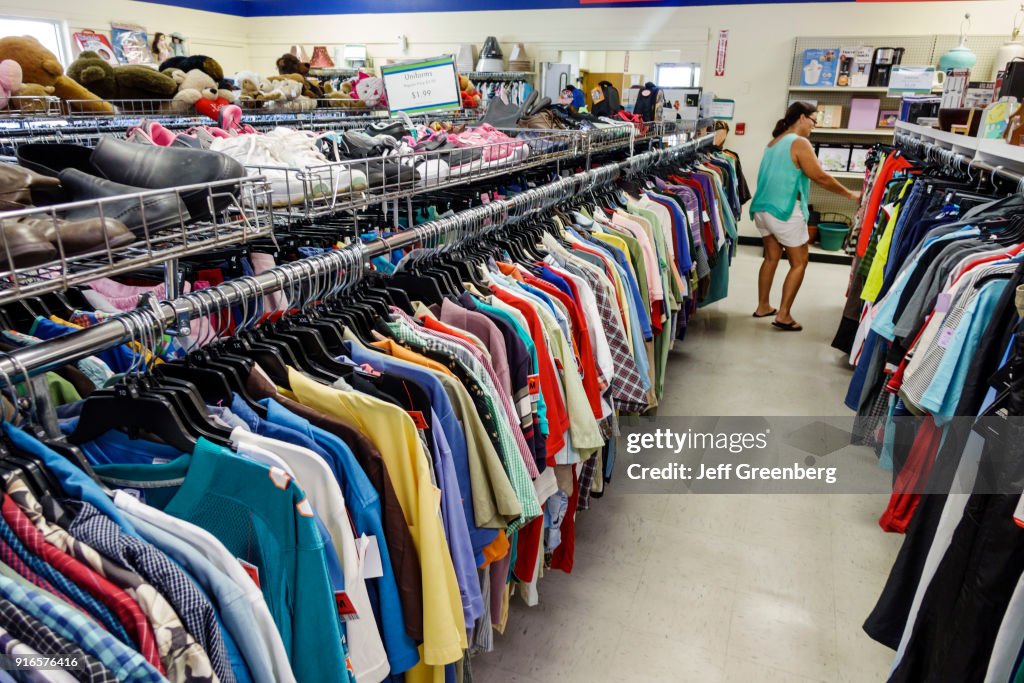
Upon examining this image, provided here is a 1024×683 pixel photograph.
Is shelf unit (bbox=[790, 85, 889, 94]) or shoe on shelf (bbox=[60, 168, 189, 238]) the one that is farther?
shelf unit (bbox=[790, 85, 889, 94])

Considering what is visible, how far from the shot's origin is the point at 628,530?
9.33 ft

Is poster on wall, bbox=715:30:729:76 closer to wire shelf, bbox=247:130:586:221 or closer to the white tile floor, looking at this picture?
wire shelf, bbox=247:130:586:221

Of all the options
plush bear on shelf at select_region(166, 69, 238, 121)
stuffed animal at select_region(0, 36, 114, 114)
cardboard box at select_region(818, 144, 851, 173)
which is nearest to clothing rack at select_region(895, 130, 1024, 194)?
cardboard box at select_region(818, 144, 851, 173)

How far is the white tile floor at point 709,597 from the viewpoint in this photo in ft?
7.04

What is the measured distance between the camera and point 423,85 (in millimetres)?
3055

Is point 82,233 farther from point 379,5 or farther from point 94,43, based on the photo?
point 379,5

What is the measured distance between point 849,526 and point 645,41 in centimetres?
759

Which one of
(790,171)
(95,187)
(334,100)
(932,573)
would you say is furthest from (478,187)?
(334,100)

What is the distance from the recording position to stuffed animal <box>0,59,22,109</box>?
3275 millimetres

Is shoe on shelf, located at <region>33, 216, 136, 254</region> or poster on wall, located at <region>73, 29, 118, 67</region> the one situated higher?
poster on wall, located at <region>73, 29, 118, 67</region>

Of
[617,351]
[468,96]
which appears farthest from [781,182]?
[617,351]

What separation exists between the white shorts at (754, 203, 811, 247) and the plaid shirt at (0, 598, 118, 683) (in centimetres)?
531

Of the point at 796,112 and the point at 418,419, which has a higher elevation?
the point at 796,112

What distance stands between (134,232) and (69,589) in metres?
0.60
